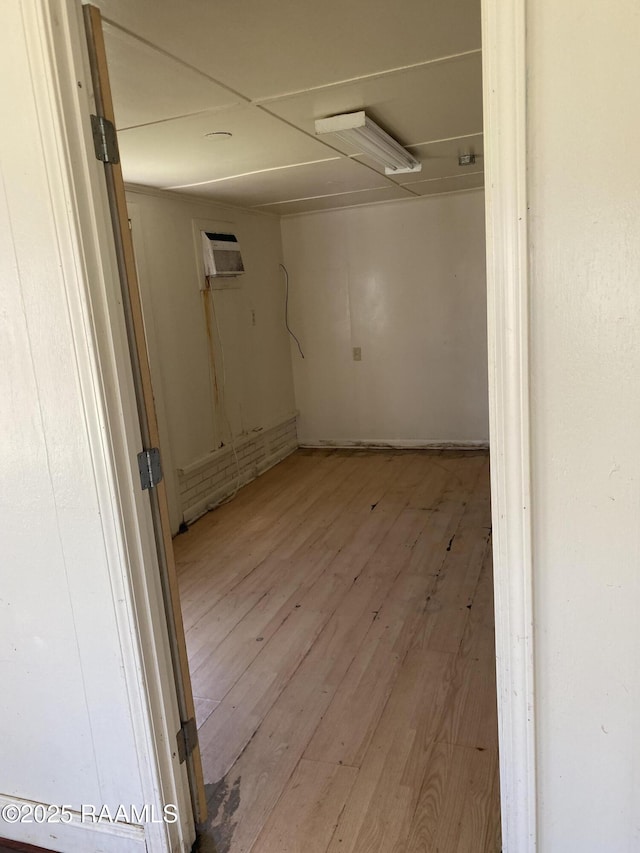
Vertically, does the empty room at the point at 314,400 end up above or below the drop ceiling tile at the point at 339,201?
below

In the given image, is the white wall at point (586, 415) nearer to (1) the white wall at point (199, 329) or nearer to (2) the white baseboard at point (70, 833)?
(2) the white baseboard at point (70, 833)

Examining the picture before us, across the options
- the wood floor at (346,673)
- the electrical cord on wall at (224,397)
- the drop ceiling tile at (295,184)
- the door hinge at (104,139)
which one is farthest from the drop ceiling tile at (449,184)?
the door hinge at (104,139)

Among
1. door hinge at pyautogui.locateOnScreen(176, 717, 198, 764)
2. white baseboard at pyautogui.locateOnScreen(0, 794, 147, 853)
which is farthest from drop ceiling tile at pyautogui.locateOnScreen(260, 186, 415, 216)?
white baseboard at pyautogui.locateOnScreen(0, 794, 147, 853)

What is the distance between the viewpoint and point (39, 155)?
1.31 meters

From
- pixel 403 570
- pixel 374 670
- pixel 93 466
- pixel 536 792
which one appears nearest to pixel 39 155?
pixel 93 466

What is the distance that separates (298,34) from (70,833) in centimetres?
241

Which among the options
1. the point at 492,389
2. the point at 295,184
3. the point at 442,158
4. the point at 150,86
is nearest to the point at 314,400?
the point at 295,184

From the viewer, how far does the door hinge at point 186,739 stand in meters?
1.66

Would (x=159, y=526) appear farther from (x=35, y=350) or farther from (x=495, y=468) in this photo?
(x=495, y=468)

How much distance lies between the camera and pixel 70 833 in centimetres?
170

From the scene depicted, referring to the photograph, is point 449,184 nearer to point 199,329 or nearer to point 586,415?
point 199,329

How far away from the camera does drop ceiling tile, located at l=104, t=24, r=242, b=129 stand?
1.79 meters

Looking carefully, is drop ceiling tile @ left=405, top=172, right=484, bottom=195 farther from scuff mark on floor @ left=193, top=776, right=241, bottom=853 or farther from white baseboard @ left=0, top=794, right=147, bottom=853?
white baseboard @ left=0, top=794, right=147, bottom=853

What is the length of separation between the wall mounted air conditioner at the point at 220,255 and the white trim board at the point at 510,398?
354 centimetres
